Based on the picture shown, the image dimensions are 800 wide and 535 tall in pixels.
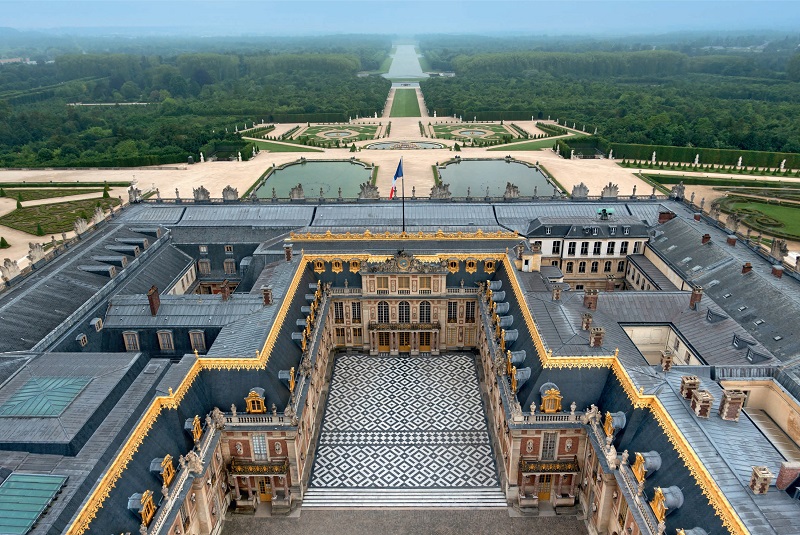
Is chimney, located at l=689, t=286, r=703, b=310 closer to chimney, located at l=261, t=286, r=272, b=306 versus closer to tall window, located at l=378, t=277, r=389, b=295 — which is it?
tall window, located at l=378, t=277, r=389, b=295

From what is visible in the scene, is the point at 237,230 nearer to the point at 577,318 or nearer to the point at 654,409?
the point at 577,318

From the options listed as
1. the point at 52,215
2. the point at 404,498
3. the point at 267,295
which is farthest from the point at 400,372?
the point at 52,215

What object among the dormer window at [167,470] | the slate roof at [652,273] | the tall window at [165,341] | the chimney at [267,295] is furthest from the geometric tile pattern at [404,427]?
the slate roof at [652,273]

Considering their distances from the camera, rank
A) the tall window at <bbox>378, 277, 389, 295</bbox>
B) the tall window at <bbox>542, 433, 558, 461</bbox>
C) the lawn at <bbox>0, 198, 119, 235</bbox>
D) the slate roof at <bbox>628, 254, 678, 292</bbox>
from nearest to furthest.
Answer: the tall window at <bbox>542, 433, 558, 461</bbox>
the tall window at <bbox>378, 277, 389, 295</bbox>
the slate roof at <bbox>628, 254, 678, 292</bbox>
the lawn at <bbox>0, 198, 119, 235</bbox>

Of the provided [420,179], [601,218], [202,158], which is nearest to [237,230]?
[601,218]

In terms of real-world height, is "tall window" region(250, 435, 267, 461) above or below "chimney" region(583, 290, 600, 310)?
below

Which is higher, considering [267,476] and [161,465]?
[161,465]

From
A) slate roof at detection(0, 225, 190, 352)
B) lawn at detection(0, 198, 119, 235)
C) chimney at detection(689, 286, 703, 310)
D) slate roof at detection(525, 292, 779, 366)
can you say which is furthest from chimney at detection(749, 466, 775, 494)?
lawn at detection(0, 198, 119, 235)
